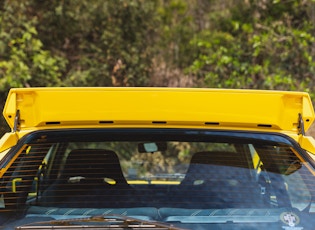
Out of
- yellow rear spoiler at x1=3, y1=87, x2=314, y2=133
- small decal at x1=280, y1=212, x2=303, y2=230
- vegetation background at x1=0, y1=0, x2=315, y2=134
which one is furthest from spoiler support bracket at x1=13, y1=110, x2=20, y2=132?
vegetation background at x1=0, y1=0, x2=315, y2=134

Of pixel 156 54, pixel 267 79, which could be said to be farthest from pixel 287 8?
pixel 156 54

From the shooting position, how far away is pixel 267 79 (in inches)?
393

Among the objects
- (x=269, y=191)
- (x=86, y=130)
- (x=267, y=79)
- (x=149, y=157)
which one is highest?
(x=86, y=130)

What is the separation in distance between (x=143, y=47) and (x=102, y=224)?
11.4m

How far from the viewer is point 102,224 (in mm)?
2496

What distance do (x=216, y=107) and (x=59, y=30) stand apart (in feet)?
35.1

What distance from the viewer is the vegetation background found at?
10.5 meters

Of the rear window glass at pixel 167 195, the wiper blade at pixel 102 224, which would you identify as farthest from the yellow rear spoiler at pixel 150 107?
the wiper blade at pixel 102 224

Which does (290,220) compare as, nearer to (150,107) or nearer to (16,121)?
(150,107)

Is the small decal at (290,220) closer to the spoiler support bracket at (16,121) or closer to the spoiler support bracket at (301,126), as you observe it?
the spoiler support bracket at (301,126)

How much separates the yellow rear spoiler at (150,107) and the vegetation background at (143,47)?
19.4 ft

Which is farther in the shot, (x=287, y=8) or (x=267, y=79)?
(x=287, y=8)

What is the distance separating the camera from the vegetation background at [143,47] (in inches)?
415

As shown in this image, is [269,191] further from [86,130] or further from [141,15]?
[141,15]
